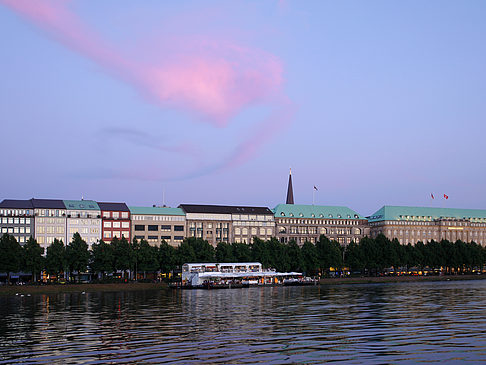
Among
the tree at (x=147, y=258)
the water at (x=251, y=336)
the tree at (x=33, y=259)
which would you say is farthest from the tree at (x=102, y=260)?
the water at (x=251, y=336)

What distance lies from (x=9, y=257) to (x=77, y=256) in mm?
19496

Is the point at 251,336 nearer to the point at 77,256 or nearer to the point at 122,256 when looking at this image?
the point at 77,256

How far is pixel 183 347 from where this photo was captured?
1882 inches

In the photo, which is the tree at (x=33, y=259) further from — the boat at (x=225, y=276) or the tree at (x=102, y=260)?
the boat at (x=225, y=276)

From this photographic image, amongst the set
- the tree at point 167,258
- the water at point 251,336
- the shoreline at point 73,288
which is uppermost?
the tree at point 167,258

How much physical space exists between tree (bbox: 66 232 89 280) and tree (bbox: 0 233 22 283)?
14.3 m

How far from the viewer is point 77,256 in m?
178

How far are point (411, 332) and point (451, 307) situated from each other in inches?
1255

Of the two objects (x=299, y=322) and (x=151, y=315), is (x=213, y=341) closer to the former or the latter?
(x=299, y=322)

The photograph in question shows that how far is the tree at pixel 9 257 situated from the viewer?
16500 cm

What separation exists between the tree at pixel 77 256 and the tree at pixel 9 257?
563 inches

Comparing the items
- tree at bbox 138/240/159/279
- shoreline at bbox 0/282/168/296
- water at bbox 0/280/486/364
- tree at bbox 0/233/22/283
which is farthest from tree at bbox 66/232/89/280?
water at bbox 0/280/486/364

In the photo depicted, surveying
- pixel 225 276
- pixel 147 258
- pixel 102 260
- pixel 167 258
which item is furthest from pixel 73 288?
pixel 225 276

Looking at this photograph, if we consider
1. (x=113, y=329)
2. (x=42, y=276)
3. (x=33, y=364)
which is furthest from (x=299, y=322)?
(x=42, y=276)
